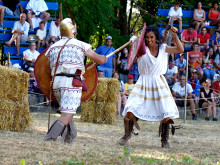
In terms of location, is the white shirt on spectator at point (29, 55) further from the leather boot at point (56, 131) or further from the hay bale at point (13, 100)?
the leather boot at point (56, 131)

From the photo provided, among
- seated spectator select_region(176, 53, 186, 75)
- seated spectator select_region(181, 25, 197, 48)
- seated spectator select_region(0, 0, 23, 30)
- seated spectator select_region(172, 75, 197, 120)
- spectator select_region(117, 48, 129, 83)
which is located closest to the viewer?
seated spectator select_region(172, 75, 197, 120)

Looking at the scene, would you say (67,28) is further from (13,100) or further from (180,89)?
(180,89)

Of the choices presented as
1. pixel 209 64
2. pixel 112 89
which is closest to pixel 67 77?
pixel 112 89

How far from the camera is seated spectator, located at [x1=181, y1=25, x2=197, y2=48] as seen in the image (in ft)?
55.0

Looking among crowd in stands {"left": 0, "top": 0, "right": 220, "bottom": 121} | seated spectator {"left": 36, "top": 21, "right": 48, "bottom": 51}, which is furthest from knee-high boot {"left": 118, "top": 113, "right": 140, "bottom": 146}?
seated spectator {"left": 36, "top": 21, "right": 48, "bottom": 51}

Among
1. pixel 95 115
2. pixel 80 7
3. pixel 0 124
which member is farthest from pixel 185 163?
pixel 80 7

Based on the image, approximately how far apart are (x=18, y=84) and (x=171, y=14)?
9978 mm

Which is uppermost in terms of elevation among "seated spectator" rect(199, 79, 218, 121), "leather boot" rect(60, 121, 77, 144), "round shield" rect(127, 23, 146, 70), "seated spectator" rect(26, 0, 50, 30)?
"seated spectator" rect(26, 0, 50, 30)

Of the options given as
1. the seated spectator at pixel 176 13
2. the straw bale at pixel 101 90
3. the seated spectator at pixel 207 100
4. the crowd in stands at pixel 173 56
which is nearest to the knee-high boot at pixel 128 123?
the straw bale at pixel 101 90

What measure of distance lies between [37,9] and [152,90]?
30.2ft

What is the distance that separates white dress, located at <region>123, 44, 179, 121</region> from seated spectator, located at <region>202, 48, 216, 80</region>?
942 centimetres

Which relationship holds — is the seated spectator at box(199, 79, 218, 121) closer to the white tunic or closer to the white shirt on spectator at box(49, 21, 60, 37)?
the white shirt on spectator at box(49, 21, 60, 37)

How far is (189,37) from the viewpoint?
16.9 m

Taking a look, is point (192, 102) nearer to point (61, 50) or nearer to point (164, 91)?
point (164, 91)
